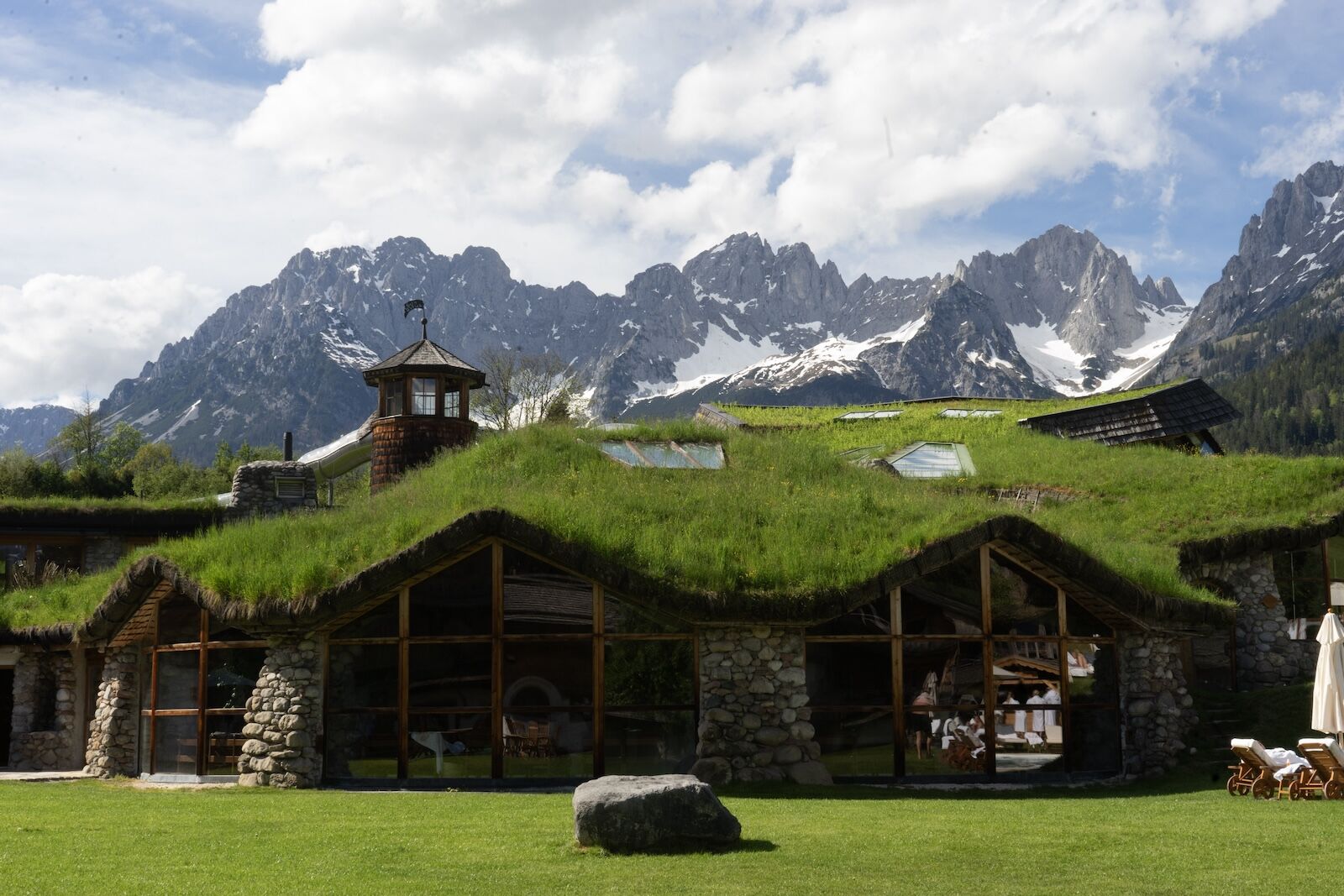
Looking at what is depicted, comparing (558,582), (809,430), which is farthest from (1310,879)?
(809,430)

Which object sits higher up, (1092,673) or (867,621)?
(867,621)

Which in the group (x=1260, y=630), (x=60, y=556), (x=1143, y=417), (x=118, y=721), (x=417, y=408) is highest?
(x=1143, y=417)

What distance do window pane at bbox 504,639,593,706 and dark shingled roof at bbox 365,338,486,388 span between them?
10.6 metres

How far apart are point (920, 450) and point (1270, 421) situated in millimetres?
114409

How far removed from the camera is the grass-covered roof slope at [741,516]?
1877 centimetres

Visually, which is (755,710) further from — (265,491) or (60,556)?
(60,556)

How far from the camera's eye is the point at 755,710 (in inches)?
722

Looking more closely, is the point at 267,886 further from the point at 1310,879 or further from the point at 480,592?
the point at 480,592

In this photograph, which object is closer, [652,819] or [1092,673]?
[652,819]

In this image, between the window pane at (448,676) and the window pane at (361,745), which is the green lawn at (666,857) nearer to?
the window pane at (361,745)

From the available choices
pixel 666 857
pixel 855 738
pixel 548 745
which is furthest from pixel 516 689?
pixel 666 857

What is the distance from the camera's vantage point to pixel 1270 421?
13588cm

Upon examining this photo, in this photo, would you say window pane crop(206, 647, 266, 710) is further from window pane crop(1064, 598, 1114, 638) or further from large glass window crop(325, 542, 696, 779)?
window pane crop(1064, 598, 1114, 638)

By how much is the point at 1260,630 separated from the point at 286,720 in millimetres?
19034
